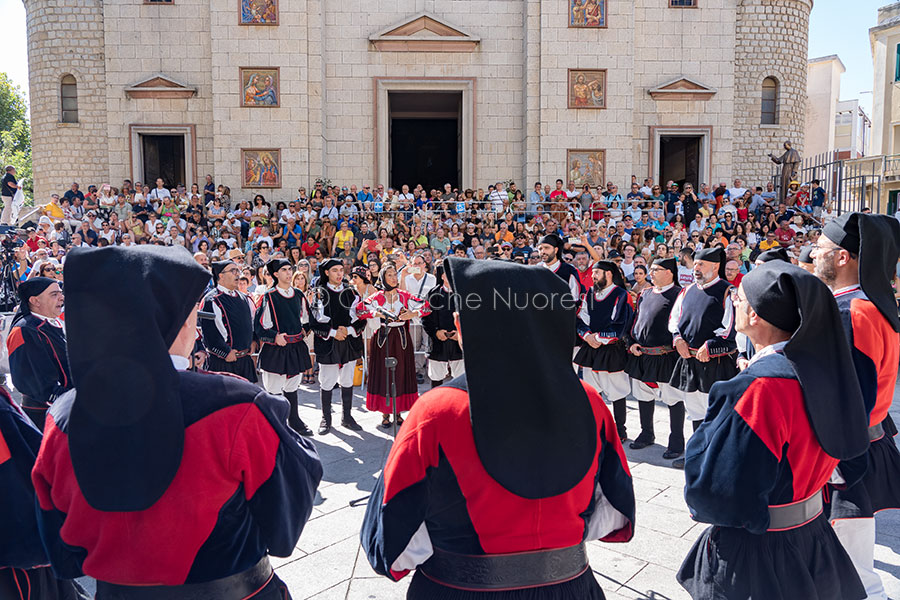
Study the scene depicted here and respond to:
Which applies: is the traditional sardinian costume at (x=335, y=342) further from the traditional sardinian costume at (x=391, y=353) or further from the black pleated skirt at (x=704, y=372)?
the black pleated skirt at (x=704, y=372)

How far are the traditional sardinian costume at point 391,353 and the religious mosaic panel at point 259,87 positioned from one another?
14.0 metres

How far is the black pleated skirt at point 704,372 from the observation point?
5.68 metres

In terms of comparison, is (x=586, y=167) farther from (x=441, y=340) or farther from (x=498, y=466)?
(x=498, y=466)

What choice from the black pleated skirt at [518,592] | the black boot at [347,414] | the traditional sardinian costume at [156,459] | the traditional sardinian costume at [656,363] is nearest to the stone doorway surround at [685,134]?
the traditional sardinian costume at [656,363]

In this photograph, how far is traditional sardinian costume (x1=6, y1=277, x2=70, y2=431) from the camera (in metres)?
4.67

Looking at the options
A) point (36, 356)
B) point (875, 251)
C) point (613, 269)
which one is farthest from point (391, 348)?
point (875, 251)

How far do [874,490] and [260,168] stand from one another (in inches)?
726

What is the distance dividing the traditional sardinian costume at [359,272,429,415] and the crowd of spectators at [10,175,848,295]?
570cm

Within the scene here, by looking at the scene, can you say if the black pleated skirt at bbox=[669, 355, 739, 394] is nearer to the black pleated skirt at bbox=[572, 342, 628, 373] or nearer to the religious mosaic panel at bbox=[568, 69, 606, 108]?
the black pleated skirt at bbox=[572, 342, 628, 373]

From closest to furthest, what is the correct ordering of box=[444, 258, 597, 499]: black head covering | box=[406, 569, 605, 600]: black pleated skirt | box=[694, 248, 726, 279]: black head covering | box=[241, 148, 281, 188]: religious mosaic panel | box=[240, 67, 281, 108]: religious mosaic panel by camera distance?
box=[444, 258, 597, 499]: black head covering
box=[406, 569, 605, 600]: black pleated skirt
box=[694, 248, 726, 279]: black head covering
box=[240, 67, 281, 108]: religious mosaic panel
box=[241, 148, 281, 188]: religious mosaic panel

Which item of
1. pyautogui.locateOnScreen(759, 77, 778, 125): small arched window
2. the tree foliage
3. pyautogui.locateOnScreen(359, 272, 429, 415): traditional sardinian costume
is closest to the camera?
pyautogui.locateOnScreen(359, 272, 429, 415): traditional sardinian costume

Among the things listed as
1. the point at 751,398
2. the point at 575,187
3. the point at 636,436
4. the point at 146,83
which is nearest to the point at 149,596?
the point at 751,398

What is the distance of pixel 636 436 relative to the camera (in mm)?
6844

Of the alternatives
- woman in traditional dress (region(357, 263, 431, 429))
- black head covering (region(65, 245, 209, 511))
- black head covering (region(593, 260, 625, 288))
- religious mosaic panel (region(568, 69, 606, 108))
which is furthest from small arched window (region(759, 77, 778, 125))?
black head covering (region(65, 245, 209, 511))
